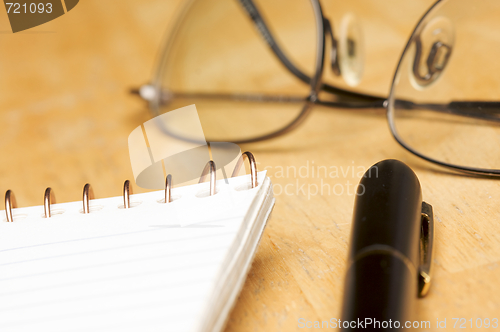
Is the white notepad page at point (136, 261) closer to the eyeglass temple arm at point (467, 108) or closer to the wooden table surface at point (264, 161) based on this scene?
the wooden table surface at point (264, 161)

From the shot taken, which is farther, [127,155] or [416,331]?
[127,155]

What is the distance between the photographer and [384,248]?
5.6 inches

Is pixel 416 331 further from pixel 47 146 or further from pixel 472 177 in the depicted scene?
pixel 47 146

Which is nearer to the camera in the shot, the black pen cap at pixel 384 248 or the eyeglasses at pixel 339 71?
the black pen cap at pixel 384 248

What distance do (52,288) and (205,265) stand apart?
6 centimetres

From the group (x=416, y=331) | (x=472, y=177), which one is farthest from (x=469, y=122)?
(x=416, y=331)

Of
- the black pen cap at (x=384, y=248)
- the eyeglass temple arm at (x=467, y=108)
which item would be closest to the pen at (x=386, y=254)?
the black pen cap at (x=384, y=248)

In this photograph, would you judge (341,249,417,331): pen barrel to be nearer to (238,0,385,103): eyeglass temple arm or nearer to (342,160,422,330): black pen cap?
(342,160,422,330): black pen cap

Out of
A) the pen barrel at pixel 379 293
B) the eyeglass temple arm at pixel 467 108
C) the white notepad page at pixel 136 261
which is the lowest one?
the pen barrel at pixel 379 293

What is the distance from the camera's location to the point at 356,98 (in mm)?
370

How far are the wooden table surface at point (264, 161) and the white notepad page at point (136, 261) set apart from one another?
3 cm

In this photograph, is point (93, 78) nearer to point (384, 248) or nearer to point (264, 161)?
point (264, 161)

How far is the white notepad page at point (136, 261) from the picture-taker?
0.42 feet

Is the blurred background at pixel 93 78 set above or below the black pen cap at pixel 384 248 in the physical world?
above
